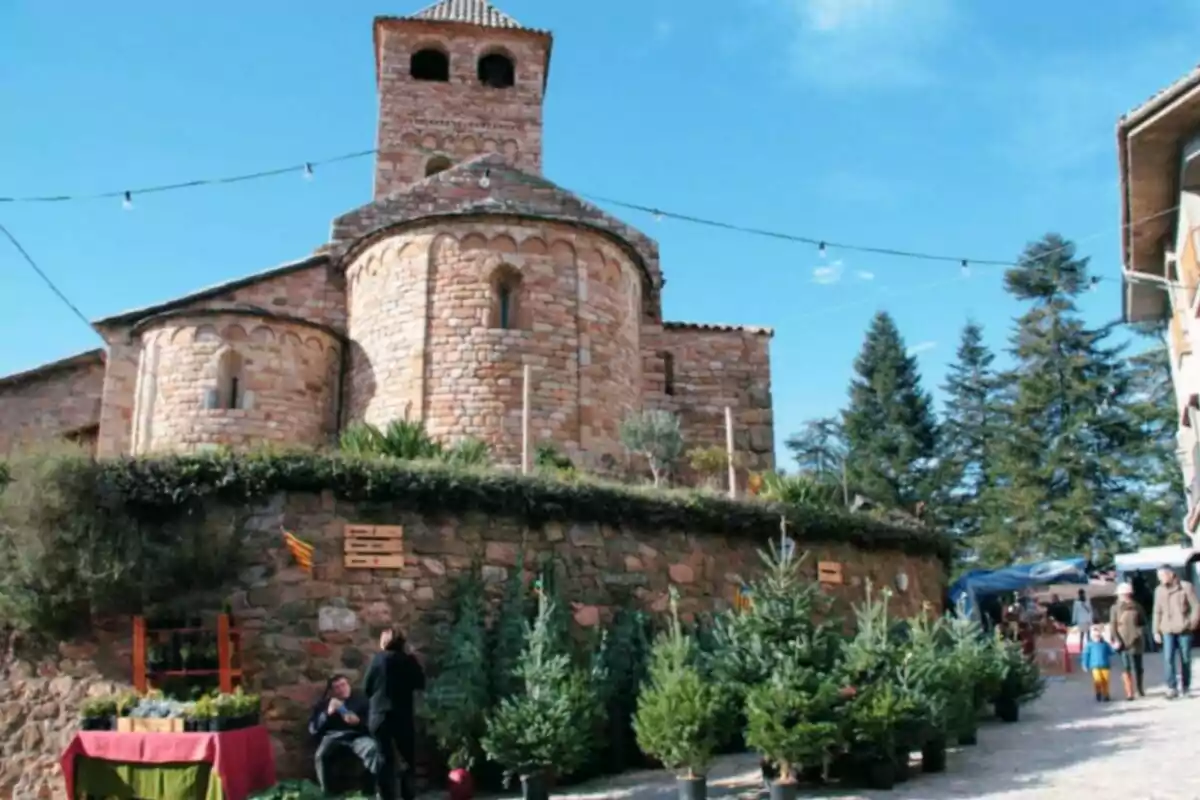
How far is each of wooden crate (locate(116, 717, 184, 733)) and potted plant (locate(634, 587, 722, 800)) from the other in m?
3.73

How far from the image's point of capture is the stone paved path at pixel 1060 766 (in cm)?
751

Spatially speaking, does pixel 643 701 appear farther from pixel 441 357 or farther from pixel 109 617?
pixel 441 357

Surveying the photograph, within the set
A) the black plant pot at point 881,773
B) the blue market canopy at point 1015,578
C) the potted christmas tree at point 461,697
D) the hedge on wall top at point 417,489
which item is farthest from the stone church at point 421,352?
the black plant pot at point 881,773

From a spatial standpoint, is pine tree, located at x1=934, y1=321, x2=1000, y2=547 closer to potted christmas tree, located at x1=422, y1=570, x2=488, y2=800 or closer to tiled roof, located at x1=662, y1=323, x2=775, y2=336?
tiled roof, located at x1=662, y1=323, x2=775, y2=336

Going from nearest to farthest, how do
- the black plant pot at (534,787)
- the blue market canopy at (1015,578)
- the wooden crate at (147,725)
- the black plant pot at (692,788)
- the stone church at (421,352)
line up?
the black plant pot at (692,788), the wooden crate at (147,725), the black plant pot at (534,787), the stone church at (421,352), the blue market canopy at (1015,578)

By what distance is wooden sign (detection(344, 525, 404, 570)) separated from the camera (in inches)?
400

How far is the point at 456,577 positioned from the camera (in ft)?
34.5

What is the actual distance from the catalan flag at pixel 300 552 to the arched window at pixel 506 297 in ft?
25.2

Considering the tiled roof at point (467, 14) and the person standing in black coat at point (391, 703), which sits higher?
the tiled roof at point (467, 14)

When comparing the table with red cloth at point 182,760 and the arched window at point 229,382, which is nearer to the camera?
the table with red cloth at point 182,760

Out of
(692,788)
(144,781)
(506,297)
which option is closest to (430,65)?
(506,297)

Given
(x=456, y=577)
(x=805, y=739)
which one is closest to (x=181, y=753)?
(x=456, y=577)

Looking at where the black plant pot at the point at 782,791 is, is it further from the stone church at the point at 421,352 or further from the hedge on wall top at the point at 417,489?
the stone church at the point at 421,352

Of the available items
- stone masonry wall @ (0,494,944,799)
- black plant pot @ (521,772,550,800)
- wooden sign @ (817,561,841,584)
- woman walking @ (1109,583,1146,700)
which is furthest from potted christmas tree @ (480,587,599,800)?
woman walking @ (1109,583,1146,700)
